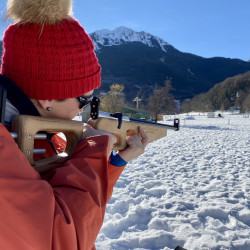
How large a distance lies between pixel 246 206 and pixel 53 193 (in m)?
3.57

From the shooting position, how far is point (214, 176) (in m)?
5.40

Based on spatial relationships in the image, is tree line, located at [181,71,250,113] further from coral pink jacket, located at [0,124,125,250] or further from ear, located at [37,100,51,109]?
coral pink jacket, located at [0,124,125,250]

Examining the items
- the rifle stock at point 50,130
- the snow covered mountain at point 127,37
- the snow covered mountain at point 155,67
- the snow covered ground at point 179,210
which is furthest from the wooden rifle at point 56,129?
the snow covered mountain at point 127,37

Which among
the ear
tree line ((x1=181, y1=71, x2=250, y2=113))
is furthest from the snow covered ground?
tree line ((x1=181, y1=71, x2=250, y2=113))

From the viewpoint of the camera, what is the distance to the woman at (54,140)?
0.70 meters

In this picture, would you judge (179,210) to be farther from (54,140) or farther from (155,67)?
(155,67)

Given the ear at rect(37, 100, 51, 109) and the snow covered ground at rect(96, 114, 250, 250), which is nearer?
the ear at rect(37, 100, 51, 109)

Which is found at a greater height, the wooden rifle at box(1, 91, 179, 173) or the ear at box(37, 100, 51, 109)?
the ear at box(37, 100, 51, 109)

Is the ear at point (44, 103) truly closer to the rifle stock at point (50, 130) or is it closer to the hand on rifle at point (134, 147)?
the rifle stock at point (50, 130)

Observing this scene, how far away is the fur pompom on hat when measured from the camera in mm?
1144

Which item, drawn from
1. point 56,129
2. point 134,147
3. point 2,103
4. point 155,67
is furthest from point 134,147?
point 155,67

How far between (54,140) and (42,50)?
0.63 m

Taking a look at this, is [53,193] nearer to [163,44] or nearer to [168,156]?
[168,156]

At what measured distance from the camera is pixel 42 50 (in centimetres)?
114
